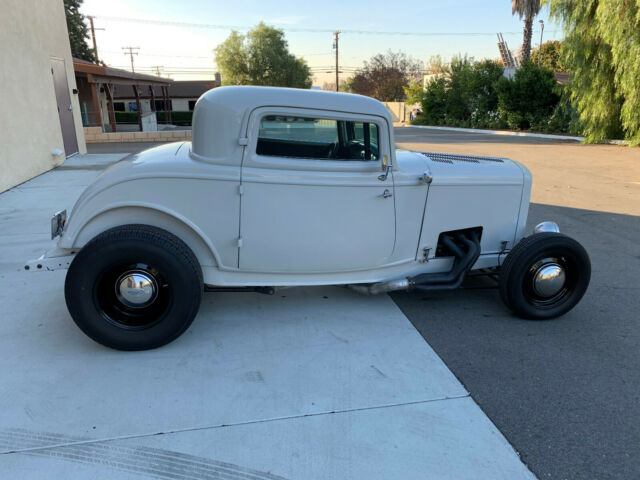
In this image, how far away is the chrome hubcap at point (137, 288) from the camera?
311 centimetres

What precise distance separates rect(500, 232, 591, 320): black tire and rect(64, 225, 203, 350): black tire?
7.95 ft

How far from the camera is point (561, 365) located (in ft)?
10.2

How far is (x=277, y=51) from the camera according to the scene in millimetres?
51250

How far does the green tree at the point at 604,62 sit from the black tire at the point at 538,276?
1414 centimetres

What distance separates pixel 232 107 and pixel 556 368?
9.44ft

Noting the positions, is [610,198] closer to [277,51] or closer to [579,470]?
[579,470]

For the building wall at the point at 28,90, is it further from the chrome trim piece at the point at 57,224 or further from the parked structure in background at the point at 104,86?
the chrome trim piece at the point at 57,224

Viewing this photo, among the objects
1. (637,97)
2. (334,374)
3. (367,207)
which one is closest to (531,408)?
(334,374)

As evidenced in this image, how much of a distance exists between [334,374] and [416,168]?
5.79 ft

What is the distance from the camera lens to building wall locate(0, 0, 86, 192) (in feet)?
28.9

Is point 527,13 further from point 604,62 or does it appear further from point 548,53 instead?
point 548,53

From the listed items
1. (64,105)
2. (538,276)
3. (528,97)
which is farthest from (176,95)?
(538,276)

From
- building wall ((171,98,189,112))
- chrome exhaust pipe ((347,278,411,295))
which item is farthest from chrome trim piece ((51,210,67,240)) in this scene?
building wall ((171,98,189,112))

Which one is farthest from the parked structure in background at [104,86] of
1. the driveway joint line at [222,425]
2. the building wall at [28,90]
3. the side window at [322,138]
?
the driveway joint line at [222,425]
